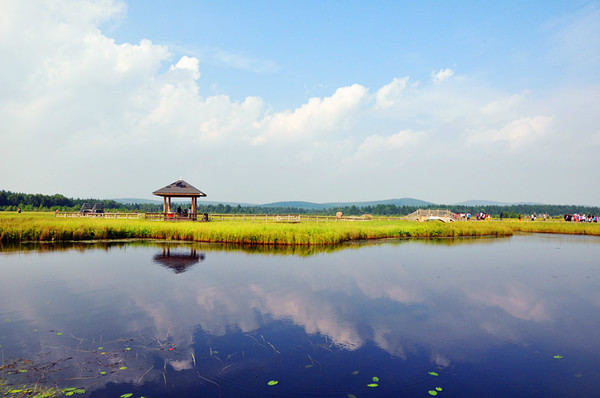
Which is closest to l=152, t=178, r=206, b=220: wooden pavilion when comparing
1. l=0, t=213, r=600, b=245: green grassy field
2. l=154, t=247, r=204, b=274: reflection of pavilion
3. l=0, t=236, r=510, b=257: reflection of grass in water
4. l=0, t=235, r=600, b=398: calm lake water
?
l=0, t=213, r=600, b=245: green grassy field

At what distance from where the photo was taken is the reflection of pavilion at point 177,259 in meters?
19.4

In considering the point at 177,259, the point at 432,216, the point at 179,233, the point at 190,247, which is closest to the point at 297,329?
the point at 177,259

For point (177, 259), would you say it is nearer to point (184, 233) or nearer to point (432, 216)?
point (184, 233)

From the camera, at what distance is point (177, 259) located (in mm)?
22000

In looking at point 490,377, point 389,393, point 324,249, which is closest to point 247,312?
point 389,393

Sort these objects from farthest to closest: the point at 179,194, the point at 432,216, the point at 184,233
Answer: the point at 432,216, the point at 179,194, the point at 184,233

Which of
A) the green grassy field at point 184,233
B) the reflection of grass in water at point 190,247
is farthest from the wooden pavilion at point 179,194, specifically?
the reflection of grass in water at point 190,247

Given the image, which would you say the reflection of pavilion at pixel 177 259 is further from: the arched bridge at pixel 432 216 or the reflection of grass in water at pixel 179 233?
the arched bridge at pixel 432 216

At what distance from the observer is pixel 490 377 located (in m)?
7.76

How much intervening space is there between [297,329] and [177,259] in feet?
44.7

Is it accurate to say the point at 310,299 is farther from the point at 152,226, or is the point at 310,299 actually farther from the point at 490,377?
the point at 152,226

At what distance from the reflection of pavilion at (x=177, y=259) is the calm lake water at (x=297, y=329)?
0.37m

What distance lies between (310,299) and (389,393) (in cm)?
675

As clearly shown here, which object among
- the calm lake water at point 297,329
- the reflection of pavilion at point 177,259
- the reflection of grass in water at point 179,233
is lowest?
the calm lake water at point 297,329
